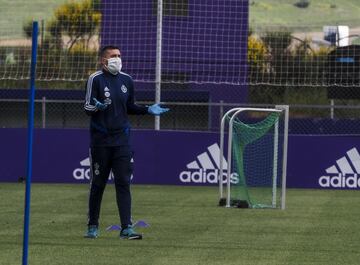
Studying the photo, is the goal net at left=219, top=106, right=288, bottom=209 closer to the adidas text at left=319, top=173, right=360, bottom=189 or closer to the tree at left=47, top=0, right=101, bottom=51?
the adidas text at left=319, top=173, right=360, bottom=189

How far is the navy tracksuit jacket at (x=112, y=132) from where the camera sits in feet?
37.6

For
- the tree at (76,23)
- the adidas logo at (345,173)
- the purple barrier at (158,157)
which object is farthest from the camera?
the tree at (76,23)

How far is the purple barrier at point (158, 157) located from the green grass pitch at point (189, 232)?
2515 mm

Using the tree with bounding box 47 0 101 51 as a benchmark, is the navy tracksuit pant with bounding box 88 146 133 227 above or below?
below

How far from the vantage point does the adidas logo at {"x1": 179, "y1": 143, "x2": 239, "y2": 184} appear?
67.5ft

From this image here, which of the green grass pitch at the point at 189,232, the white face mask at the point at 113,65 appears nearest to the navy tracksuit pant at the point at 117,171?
the green grass pitch at the point at 189,232

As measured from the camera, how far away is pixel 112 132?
11508 millimetres

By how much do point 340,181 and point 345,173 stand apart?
0.17m

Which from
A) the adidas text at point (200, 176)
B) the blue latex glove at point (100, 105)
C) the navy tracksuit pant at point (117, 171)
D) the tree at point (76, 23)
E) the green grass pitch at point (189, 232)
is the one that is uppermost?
the tree at point (76, 23)

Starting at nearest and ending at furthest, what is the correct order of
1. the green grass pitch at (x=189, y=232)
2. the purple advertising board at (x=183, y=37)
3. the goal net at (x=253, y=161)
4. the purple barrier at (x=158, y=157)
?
the green grass pitch at (x=189, y=232), the goal net at (x=253, y=161), the purple barrier at (x=158, y=157), the purple advertising board at (x=183, y=37)

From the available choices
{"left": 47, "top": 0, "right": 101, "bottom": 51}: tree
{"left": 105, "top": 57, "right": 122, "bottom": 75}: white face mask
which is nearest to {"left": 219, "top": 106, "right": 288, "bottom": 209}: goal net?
{"left": 105, "top": 57, "right": 122, "bottom": 75}: white face mask

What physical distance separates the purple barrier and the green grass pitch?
251cm

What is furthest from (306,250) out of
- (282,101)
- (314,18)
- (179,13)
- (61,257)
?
(314,18)

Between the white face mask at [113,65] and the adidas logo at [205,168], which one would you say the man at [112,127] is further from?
the adidas logo at [205,168]
